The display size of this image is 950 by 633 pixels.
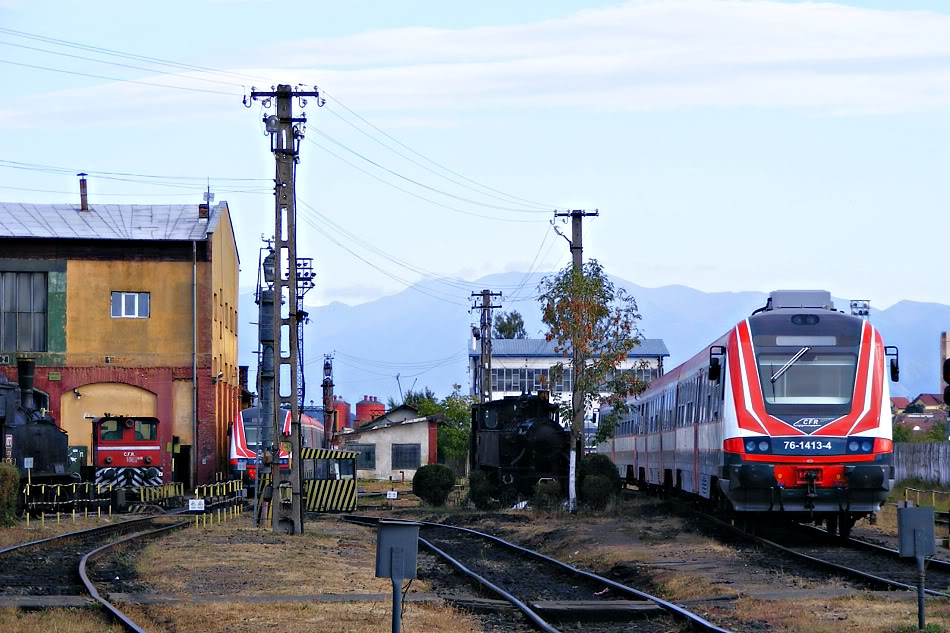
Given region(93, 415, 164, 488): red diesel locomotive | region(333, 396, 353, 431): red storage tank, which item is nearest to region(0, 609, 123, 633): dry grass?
region(93, 415, 164, 488): red diesel locomotive

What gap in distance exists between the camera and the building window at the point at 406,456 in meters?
76.2

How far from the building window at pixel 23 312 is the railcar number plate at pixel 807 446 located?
126ft

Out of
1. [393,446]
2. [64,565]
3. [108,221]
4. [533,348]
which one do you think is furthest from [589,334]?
[533,348]

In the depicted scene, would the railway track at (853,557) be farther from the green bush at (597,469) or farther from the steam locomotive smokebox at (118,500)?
the steam locomotive smokebox at (118,500)

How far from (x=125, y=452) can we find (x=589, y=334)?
15669 millimetres

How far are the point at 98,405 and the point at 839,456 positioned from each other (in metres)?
37.9

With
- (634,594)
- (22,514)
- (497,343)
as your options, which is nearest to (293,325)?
(22,514)

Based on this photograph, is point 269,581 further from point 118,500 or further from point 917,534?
point 118,500

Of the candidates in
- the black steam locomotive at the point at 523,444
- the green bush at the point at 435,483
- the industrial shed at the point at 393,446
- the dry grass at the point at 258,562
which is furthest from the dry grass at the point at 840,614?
the industrial shed at the point at 393,446

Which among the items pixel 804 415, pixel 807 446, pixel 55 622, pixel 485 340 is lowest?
pixel 55 622

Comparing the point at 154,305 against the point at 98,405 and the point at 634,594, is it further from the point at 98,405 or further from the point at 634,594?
the point at 634,594

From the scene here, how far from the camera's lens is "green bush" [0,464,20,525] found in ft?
91.2

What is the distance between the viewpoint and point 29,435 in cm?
3503

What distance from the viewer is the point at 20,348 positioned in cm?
5294
